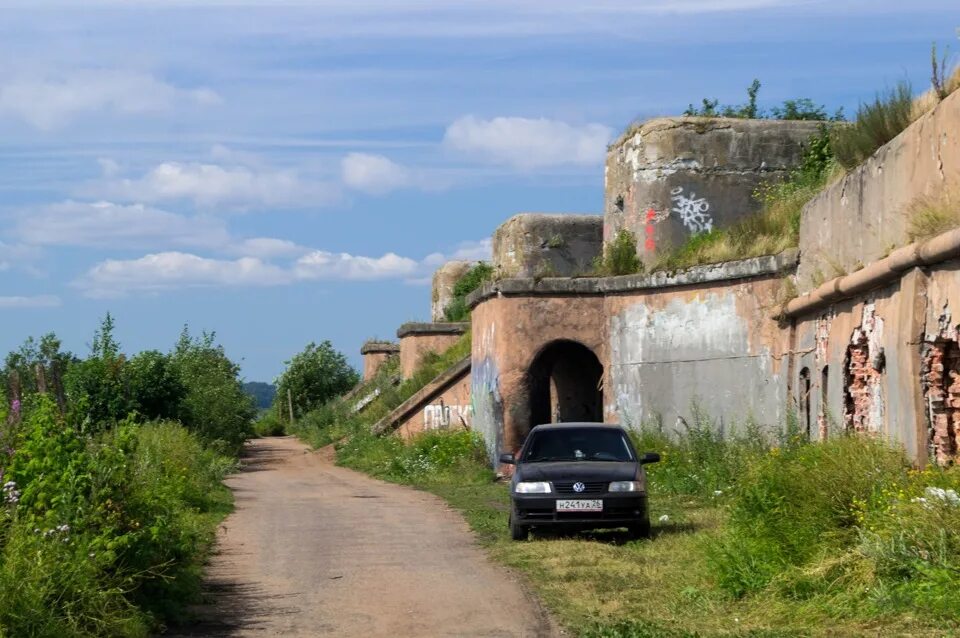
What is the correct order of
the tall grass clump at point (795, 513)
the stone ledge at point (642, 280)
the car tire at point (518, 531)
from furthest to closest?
the stone ledge at point (642, 280) < the car tire at point (518, 531) < the tall grass clump at point (795, 513)

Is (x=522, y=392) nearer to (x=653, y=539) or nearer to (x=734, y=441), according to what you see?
(x=734, y=441)

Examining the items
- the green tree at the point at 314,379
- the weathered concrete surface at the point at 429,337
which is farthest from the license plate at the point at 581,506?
the green tree at the point at 314,379

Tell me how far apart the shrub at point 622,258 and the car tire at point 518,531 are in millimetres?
9683

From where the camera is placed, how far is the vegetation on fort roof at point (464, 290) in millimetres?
39812

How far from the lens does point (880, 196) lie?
581 inches

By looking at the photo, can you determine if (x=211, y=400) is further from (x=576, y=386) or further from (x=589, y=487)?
(x=589, y=487)

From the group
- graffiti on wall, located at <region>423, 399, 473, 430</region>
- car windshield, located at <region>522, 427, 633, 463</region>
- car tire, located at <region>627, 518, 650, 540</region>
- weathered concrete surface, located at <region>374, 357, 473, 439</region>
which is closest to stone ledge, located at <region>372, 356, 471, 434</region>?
weathered concrete surface, located at <region>374, 357, 473, 439</region>

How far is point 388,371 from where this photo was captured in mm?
45375

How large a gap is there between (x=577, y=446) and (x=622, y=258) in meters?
8.73

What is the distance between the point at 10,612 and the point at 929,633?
5911mm

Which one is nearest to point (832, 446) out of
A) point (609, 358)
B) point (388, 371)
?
point (609, 358)

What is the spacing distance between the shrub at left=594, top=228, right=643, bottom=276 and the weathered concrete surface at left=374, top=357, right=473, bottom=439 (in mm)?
6075

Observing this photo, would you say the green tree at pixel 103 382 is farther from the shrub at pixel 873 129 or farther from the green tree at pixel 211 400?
the shrub at pixel 873 129

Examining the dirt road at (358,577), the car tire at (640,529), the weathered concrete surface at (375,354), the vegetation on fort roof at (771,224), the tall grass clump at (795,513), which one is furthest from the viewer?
the weathered concrete surface at (375,354)
